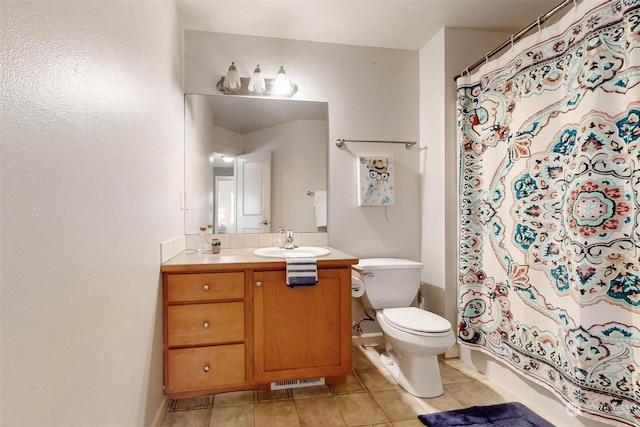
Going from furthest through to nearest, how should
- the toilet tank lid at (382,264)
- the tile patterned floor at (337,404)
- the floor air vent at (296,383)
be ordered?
the toilet tank lid at (382,264) < the floor air vent at (296,383) < the tile patterned floor at (337,404)

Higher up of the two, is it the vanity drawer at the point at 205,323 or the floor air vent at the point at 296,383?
the vanity drawer at the point at 205,323

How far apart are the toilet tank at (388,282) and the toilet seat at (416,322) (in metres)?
0.12

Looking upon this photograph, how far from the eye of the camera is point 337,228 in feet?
7.97

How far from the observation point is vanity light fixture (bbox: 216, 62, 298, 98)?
2.18m

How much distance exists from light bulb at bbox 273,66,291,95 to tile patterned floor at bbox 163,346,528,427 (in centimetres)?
206

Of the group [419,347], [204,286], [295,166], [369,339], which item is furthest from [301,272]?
[369,339]

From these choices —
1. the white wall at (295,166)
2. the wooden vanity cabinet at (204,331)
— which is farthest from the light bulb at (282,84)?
the wooden vanity cabinet at (204,331)

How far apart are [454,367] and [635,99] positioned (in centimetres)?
183

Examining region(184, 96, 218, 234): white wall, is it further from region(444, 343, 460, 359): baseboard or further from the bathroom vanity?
region(444, 343, 460, 359): baseboard

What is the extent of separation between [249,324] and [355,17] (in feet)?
7.06

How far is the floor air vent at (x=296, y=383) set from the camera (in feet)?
5.96

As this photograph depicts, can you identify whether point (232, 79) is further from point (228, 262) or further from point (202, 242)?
point (228, 262)

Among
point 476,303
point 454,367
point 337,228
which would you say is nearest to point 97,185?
point 337,228

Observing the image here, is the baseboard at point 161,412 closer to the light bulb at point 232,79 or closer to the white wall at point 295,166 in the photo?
the white wall at point 295,166
